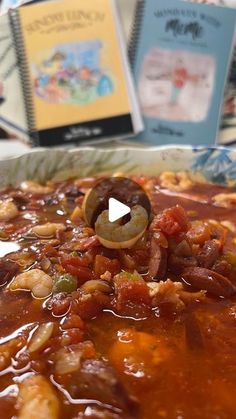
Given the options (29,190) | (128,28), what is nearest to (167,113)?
(128,28)

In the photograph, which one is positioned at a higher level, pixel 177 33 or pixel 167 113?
pixel 177 33

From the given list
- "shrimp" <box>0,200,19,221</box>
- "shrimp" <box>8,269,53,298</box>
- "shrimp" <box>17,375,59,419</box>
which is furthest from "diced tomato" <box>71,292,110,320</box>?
"shrimp" <box>0,200,19,221</box>

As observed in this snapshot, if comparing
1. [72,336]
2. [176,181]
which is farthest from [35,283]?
[176,181]

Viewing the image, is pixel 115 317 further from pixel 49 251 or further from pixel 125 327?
pixel 49 251

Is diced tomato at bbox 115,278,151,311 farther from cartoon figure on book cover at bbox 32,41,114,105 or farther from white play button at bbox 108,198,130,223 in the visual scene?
cartoon figure on book cover at bbox 32,41,114,105

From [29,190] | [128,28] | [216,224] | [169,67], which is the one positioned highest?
[128,28]

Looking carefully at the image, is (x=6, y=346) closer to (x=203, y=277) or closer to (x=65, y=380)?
(x=65, y=380)
